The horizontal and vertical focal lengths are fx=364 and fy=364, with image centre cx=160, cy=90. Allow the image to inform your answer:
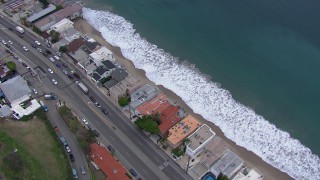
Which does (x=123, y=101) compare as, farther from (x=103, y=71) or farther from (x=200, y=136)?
(x=200, y=136)

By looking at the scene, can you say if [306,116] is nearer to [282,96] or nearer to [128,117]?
[282,96]

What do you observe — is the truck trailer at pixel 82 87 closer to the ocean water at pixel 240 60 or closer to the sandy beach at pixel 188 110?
the sandy beach at pixel 188 110

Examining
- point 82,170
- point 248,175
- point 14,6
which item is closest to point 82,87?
point 82,170

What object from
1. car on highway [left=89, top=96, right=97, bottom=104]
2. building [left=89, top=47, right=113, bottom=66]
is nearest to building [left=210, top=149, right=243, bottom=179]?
car on highway [left=89, top=96, right=97, bottom=104]

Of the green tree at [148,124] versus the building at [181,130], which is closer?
the building at [181,130]

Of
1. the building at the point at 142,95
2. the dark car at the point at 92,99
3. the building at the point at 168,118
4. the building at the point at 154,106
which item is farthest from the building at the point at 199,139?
the dark car at the point at 92,99
